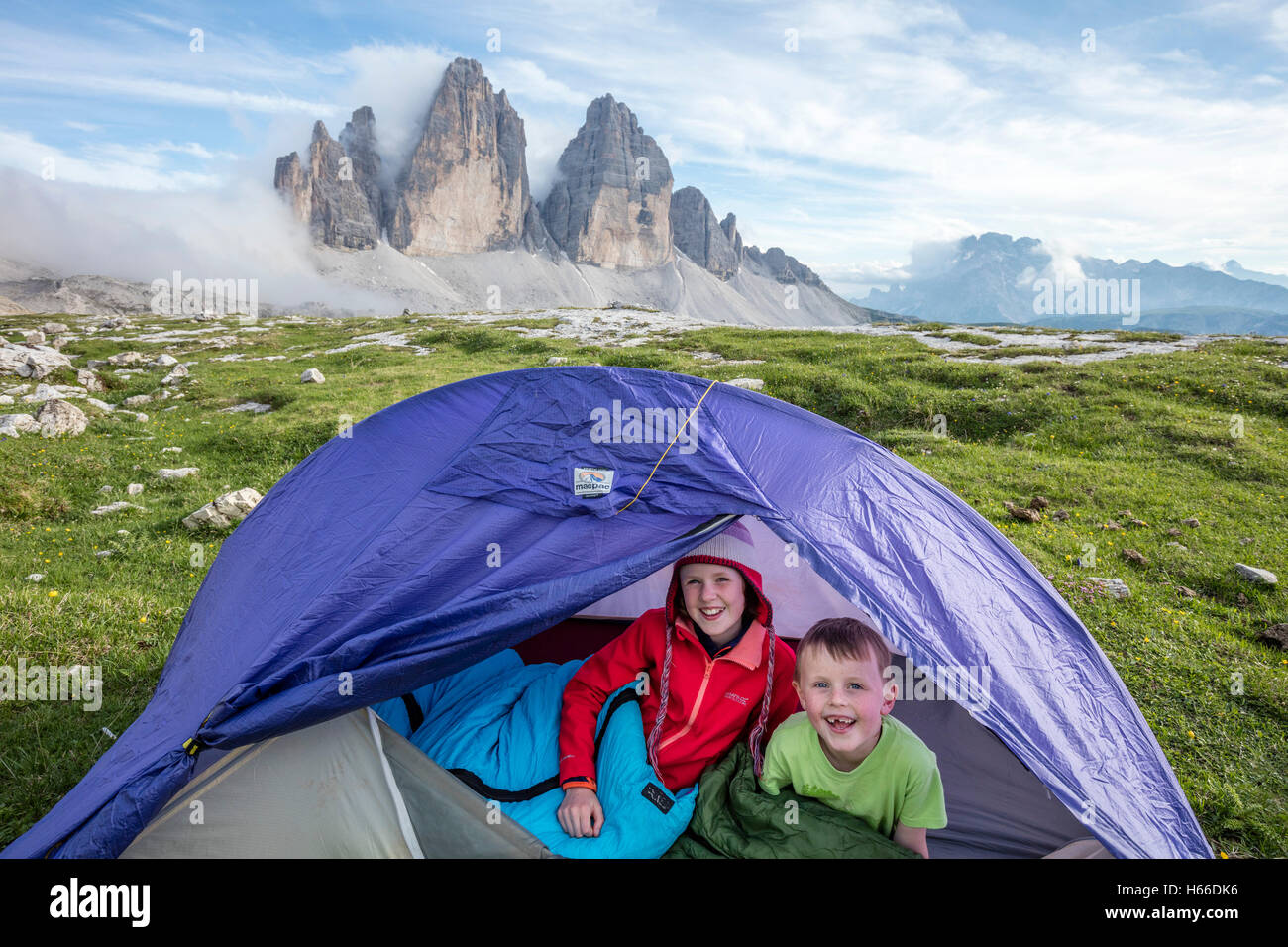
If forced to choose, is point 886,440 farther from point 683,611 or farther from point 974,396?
point 683,611

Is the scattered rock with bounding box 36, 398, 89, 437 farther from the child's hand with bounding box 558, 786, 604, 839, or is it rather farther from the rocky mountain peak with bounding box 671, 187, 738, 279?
the rocky mountain peak with bounding box 671, 187, 738, 279

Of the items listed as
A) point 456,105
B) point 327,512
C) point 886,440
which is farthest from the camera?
point 456,105

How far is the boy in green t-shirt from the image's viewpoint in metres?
3.06

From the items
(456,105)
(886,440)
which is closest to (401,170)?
(456,105)

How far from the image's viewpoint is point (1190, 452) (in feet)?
33.9

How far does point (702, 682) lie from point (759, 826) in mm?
757

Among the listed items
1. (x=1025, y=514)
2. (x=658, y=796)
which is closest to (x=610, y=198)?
(x=1025, y=514)

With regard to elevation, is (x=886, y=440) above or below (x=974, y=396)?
below

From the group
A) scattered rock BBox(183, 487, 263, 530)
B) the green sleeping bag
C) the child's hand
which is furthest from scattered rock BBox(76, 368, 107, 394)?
the green sleeping bag

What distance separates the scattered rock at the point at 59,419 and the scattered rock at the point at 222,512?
657 cm

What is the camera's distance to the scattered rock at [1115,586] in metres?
6.48

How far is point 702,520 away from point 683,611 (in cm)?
73

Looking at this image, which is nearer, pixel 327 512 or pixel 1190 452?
pixel 327 512

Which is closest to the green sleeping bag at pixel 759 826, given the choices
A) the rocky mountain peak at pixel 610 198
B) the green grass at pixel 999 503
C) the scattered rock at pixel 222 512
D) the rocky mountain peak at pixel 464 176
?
the green grass at pixel 999 503
